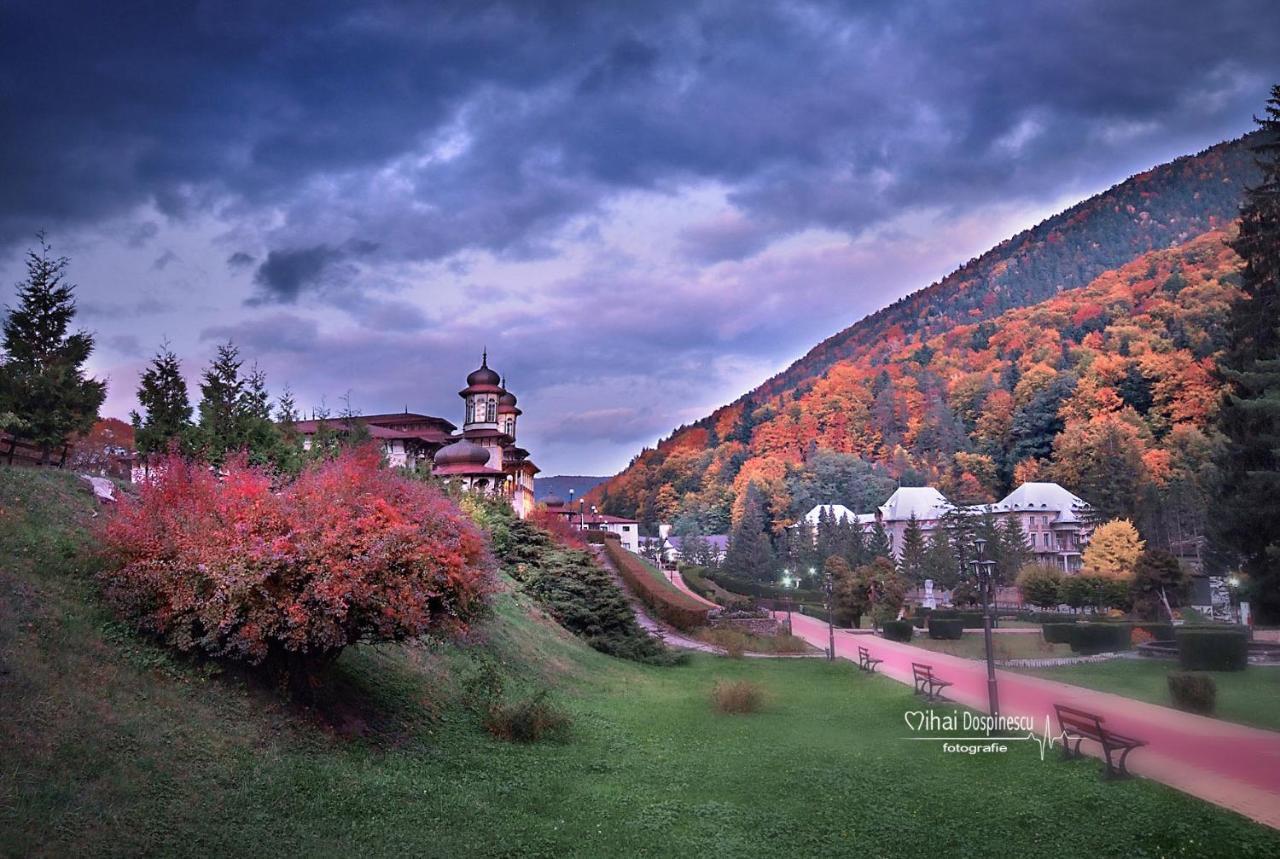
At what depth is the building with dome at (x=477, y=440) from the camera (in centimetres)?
4212

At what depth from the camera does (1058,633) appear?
27.4 m

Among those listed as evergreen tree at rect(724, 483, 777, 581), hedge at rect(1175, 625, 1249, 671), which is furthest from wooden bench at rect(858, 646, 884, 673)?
evergreen tree at rect(724, 483, 777, 581)

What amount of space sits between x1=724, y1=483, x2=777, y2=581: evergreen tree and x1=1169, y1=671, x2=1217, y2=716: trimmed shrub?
61.3 meters

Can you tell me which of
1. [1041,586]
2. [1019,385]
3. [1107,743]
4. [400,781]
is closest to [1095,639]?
[1041,586]

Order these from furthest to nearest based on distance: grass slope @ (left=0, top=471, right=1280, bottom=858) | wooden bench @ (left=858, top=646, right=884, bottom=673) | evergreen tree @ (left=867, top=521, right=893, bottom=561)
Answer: evergreen tree @ (left=867, top=521, right=893, bottom=561)
wooden bench @ (left=858, top=646, right=884, bottom=673)
grass slope @ (left=0, top=471, right=1280, bottom=858)

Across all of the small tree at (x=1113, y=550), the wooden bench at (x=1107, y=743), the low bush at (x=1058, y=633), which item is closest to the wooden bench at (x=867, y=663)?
the low bush at (x=1058, y=633)

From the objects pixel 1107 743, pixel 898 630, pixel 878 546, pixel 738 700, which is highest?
pixel 878 546

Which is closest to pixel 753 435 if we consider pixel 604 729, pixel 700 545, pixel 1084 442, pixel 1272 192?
pixel 700 545

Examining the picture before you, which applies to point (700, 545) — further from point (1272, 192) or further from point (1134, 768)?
point (1134, 768)

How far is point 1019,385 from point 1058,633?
253 ft

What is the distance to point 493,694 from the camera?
13547 millimetres

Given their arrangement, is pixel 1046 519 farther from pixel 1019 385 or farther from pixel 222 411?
pixel 222 411

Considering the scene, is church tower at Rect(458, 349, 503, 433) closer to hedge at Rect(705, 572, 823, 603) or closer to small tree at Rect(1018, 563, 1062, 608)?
hedge at Rect(705, 572, 823, 603)

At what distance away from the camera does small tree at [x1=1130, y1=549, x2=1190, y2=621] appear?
3419 cm
